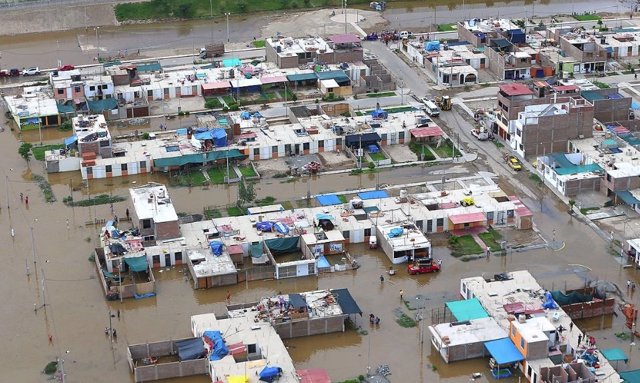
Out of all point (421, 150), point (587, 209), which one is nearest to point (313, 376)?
point (587, 209)

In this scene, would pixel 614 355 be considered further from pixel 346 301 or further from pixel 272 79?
pixel 272 79

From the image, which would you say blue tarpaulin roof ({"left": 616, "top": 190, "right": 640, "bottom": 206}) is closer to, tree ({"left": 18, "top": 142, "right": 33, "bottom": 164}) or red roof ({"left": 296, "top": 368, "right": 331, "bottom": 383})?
red roof ({"left": 296, "top": 368, "right": 331, "bottom": 383})

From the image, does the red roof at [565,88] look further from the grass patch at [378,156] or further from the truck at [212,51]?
the truck at [212,51]

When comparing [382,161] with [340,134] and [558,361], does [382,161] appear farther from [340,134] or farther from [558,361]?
[558,361]

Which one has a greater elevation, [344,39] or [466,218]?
[344,39]

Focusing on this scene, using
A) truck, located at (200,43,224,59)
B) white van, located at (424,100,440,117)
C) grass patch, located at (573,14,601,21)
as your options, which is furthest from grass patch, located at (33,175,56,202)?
grass patch, located at (573,14,601,21)

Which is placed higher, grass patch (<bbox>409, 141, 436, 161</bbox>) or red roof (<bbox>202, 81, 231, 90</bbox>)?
red roof (<bbox>202, 81, 231, 90</bbox>)

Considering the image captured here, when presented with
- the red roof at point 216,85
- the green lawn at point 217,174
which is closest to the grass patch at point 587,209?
the green lawn at point 217,174
